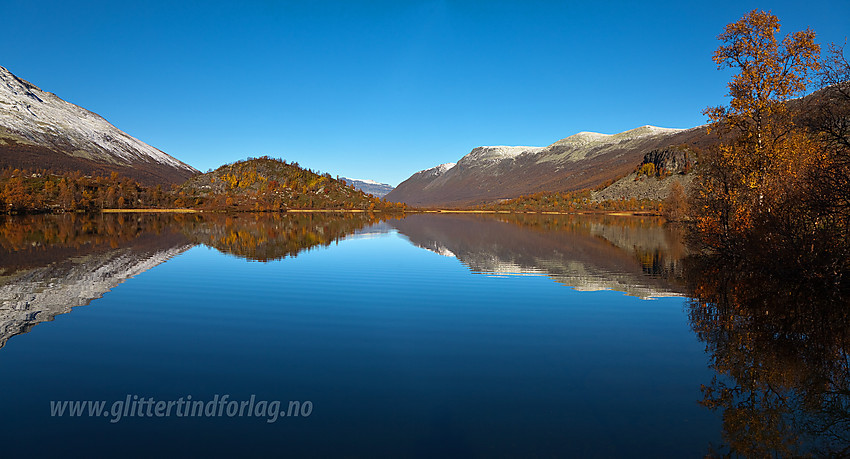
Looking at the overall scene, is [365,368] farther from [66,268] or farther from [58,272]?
[66,268]

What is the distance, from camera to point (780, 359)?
11406 millimetres

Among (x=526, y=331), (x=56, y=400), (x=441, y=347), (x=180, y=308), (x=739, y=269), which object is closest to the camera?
(x=56, y=400)

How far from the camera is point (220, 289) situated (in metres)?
21.8

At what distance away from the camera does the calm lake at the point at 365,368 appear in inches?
302

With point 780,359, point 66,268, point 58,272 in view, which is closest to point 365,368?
point 780,359

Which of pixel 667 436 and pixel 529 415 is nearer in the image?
pixel 667 436

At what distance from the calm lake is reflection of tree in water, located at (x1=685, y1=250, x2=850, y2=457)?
154 mm

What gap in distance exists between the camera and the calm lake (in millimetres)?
7664

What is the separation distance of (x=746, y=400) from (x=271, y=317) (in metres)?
13.9

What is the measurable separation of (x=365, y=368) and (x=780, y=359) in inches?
405

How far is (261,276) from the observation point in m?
25.7

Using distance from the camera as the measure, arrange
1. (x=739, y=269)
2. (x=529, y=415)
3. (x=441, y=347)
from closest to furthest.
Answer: (x=529, y=415)
(x=441, y=347)
(x=739, y=269)

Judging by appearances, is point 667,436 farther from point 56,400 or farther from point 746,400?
point 56,400

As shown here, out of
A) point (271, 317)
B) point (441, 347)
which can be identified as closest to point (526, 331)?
point (441, 347)
